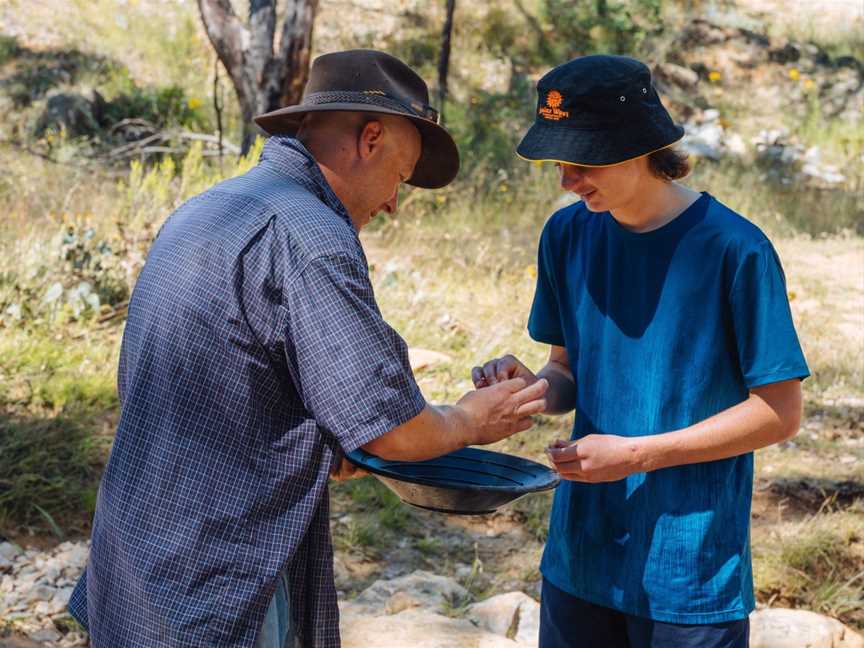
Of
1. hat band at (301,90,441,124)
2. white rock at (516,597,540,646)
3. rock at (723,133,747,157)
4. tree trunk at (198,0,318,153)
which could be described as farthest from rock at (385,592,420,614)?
rock at (723,133,747,157)

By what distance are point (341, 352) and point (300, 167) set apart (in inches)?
16.5

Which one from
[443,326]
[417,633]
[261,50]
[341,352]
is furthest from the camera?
[261,50]

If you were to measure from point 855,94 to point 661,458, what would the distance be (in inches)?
543

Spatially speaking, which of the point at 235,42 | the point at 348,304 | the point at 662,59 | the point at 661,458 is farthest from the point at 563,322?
the point at 662,59

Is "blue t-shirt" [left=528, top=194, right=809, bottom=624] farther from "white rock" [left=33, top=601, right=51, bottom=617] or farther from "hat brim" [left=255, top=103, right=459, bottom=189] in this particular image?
"white rock" [left=33, top=601, right=51, bottom=617]

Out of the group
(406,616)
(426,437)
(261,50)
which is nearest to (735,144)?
(261,50)

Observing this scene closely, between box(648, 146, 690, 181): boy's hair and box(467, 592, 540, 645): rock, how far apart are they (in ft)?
6.68

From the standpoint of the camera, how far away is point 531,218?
30.6 ft

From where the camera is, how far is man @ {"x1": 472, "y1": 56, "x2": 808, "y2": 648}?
86.2 inches

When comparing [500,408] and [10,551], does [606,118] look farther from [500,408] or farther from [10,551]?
[10,551]

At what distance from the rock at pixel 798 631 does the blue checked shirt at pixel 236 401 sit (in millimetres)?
2179

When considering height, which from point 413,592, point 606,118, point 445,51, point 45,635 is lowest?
point 45,635

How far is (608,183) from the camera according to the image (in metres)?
2.26

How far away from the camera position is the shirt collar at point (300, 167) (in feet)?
6.77
